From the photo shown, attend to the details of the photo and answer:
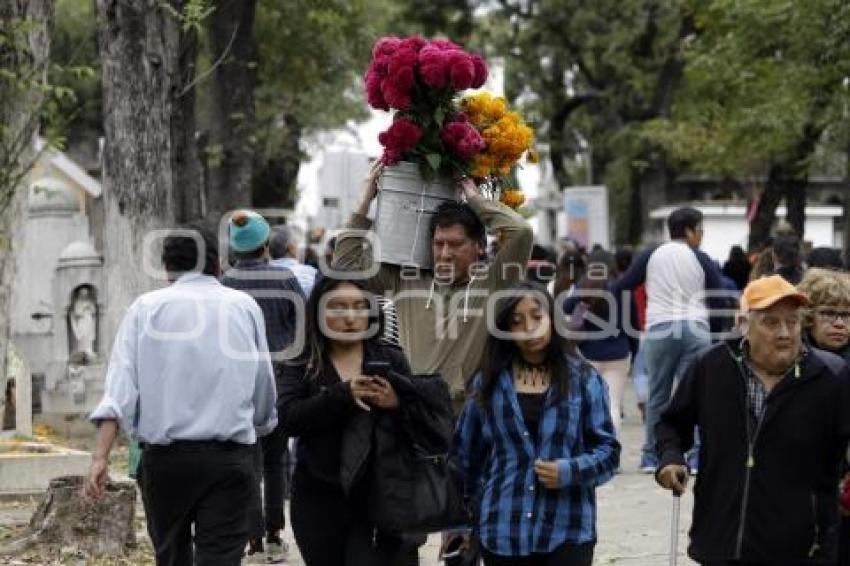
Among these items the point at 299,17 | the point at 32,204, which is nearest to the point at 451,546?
the point at 32,204

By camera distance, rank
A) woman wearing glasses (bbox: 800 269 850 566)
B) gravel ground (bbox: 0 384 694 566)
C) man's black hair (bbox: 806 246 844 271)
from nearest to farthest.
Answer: woman wearing glasses (bbox: 800 269 850 566) → gravel ground (bbox: 0 384 694 566) → man's black hair (bbox: 806 246 844 271)

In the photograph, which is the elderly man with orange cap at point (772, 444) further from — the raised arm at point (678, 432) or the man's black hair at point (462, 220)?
Result: the man's black hair at point (462, 220)

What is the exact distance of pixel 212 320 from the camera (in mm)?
7504

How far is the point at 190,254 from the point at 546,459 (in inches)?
72.6

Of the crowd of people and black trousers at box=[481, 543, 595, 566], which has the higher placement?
the crowd of people

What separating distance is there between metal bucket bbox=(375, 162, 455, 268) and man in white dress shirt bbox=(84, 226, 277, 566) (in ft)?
2.81

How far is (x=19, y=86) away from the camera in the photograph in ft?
39.3

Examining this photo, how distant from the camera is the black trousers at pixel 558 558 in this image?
6688mm

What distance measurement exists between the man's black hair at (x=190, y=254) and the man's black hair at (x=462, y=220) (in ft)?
3.23

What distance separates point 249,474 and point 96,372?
1157cm

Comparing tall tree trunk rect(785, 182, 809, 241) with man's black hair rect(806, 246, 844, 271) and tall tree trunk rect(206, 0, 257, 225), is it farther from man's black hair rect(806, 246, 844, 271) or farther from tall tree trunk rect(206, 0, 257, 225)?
man's black hair rect(806, 246, 844, 271)

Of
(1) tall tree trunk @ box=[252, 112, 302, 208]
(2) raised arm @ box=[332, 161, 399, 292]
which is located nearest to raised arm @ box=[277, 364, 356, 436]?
(2) raised arm @ box=[332, 161, 399, 292]

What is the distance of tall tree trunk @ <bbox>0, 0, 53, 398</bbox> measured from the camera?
12.0 meters

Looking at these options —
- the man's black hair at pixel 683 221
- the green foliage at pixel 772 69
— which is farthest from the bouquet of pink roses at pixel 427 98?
the green foliage at pixel 772 69
